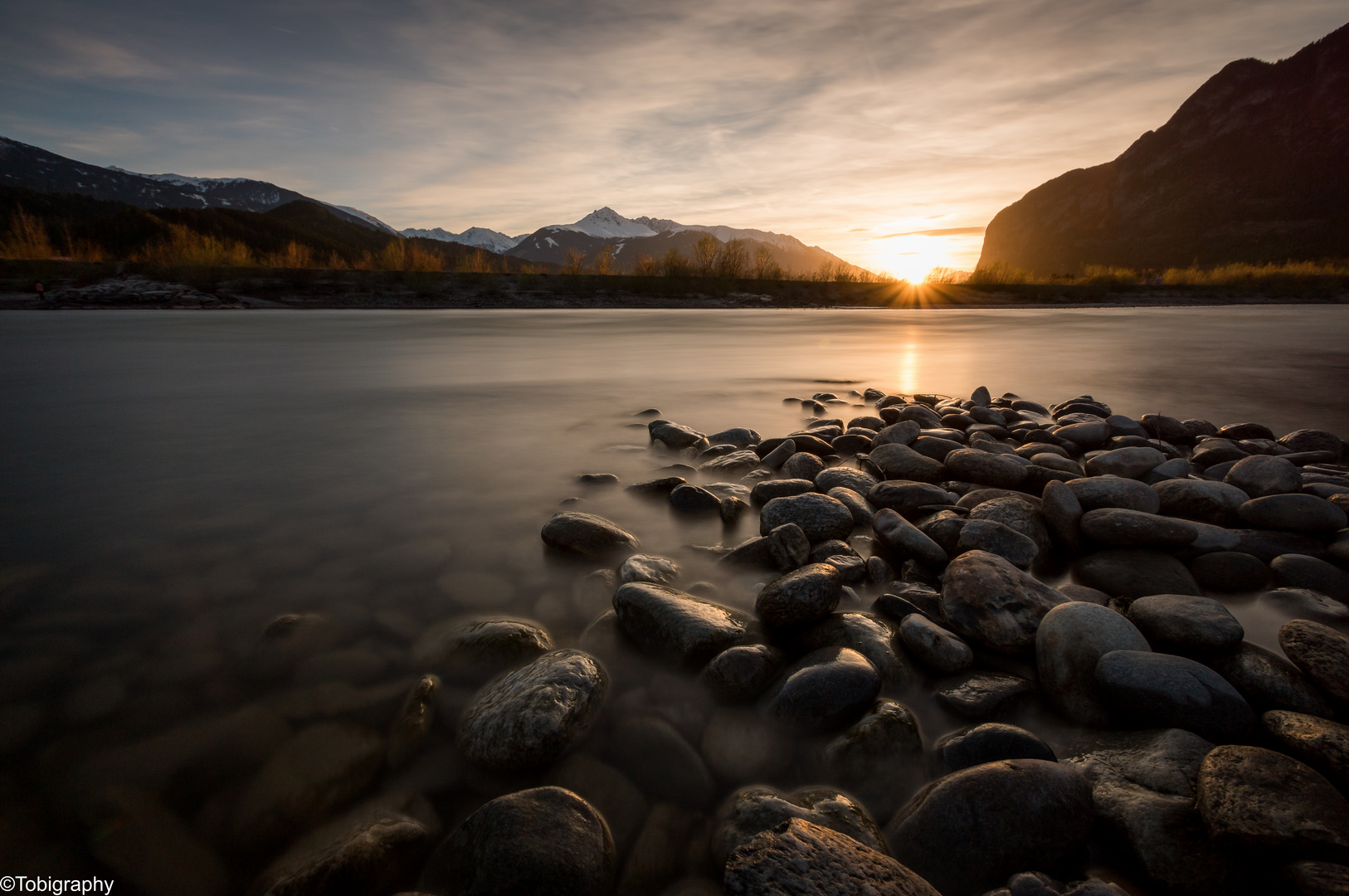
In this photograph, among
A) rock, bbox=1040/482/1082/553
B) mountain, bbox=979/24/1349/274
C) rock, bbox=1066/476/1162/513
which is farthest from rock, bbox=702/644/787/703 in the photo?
mountain, bbox=979/24/1349/274

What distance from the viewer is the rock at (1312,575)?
213 cm

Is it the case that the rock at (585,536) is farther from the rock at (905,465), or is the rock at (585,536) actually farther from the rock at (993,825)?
the rock at (905,465)

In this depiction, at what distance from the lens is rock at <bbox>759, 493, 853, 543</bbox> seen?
2.60 metres

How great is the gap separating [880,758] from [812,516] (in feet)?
4.21

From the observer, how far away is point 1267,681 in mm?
1560

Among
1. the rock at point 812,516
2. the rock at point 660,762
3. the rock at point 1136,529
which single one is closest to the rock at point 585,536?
the rock at point 812,516

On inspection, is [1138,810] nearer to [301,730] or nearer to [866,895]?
[866,895]

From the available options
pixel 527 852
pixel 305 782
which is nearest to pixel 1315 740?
pixel 527 852

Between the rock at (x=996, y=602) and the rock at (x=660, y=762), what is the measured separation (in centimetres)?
106

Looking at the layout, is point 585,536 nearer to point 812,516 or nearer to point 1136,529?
point 812,516

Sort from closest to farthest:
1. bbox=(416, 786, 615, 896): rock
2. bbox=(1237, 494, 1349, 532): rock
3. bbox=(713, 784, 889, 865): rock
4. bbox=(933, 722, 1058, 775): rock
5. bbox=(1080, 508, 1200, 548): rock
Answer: bbox=(416, 786, 615, 896): rock → bbox=(713, 784, 889, 865): rock → bbox=(933, 722, 1058, 775): rock → bbox=(1080, 508, 1200, 548): rock → bbox=(1237, 494, 1349, 532): rock

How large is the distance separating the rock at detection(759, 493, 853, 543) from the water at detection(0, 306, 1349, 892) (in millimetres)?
254

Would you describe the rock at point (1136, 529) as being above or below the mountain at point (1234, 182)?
below

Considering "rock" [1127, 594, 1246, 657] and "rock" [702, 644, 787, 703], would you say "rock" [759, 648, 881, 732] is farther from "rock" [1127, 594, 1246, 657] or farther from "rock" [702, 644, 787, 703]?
"rock" [1127, 594, 1246, 657]
